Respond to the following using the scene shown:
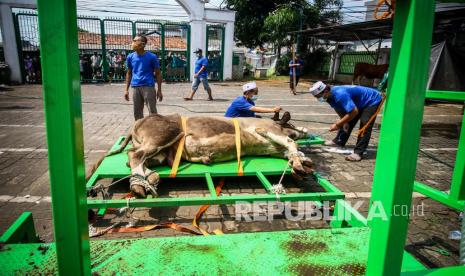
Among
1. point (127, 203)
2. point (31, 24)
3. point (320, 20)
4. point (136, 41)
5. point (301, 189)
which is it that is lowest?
point (301, 189)

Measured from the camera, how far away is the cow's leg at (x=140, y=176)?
10.9 ft

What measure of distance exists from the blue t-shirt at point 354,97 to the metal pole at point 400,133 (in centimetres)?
469

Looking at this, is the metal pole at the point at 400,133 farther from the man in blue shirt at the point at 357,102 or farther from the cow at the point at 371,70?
the cow at the point at 371,70

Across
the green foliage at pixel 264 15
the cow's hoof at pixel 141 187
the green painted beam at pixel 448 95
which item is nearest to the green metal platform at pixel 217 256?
the green painted beam at pixel 448 95

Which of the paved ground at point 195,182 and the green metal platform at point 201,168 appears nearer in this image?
the paved ground at point 195,182

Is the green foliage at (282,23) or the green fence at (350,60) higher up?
the green foliage at (282,23)

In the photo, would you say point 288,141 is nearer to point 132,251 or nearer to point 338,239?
point 338,239

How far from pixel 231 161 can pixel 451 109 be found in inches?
510

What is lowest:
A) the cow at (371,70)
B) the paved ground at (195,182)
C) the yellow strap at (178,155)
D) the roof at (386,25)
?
the paved ground at (195,182)

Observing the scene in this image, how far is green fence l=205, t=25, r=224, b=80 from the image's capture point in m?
19.1

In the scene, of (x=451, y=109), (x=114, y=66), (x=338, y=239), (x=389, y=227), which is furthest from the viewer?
(x=114, y=66)

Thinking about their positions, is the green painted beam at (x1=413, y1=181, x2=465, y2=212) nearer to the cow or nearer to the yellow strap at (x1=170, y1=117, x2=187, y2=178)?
the yellow strap at (x1=170, y1=117, x2=187, y2=178)

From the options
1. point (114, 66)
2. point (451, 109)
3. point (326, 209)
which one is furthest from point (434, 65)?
point (114, 66)

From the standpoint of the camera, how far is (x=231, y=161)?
448cm
